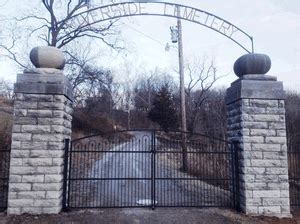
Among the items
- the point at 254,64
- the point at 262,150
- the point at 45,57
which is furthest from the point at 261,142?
the point at 45,57

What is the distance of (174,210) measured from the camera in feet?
23.7

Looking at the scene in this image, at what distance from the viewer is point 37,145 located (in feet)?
22.2

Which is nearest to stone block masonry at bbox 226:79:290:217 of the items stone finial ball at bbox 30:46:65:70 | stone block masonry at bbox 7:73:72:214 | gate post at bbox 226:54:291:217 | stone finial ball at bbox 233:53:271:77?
gate post at bbox 226:54:291:217

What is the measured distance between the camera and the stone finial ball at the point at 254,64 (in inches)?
298

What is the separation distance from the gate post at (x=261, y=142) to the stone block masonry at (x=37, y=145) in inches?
163

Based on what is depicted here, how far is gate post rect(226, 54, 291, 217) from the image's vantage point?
7.10 m

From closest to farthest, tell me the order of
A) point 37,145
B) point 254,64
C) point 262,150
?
point 37,145 → point 262,150 → point 254,64

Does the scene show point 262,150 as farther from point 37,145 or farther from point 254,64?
point 37,145

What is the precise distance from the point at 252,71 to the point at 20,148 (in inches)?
222

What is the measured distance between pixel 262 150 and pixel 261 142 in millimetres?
185

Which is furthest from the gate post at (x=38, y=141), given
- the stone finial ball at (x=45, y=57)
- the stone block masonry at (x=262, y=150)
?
the stone block masonry at (x=262, y=150)

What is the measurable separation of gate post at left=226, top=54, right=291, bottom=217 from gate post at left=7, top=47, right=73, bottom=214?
4139mm

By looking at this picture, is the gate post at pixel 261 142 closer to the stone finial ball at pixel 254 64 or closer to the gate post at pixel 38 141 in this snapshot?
the stone finial ball at pixel 254 64

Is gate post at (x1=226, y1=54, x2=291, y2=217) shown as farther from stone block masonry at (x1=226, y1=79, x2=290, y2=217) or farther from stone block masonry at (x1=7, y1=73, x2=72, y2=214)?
stone block masonry at (x1=7, y1=73, x2=72, y2=214)
